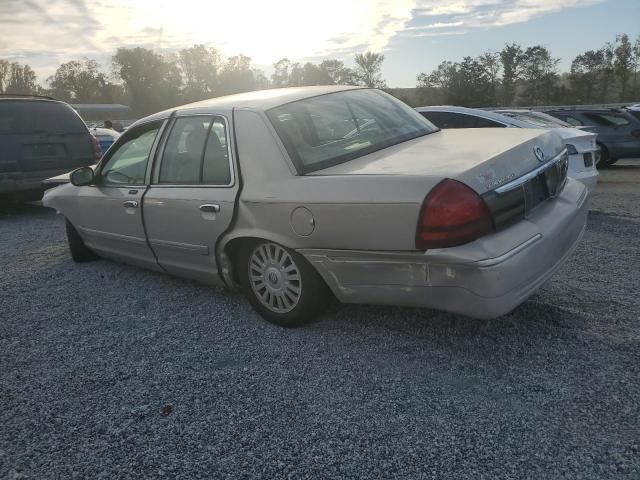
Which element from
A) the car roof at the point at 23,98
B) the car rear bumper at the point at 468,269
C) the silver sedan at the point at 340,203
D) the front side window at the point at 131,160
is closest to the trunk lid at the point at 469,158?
the silver sedan at the point at 340,203

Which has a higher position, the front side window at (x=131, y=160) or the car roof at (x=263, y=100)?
the car roof at (x=263, y=100)

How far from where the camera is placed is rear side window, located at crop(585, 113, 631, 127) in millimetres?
12141

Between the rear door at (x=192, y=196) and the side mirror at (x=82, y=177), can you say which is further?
the side mirror at (x=82, y=177)

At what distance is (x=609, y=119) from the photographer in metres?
12.3

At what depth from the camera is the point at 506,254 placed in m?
2.74

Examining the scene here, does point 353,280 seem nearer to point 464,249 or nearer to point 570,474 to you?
point 464,249

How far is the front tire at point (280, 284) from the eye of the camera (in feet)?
11.2

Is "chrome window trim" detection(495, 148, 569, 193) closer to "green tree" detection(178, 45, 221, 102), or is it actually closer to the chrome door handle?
the chrome door handle

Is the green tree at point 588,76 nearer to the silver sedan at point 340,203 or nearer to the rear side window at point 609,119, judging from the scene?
the rear side window at point 609,119

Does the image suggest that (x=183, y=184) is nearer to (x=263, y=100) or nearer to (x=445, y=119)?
(x=263, y=100)

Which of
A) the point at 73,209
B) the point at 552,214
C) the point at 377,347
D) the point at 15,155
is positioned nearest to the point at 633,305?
the point at 552,214

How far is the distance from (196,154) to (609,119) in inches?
443

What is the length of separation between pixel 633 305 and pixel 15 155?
8.01m

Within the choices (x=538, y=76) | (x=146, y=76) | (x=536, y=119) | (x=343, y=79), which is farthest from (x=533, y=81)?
(x=146, y=76)
